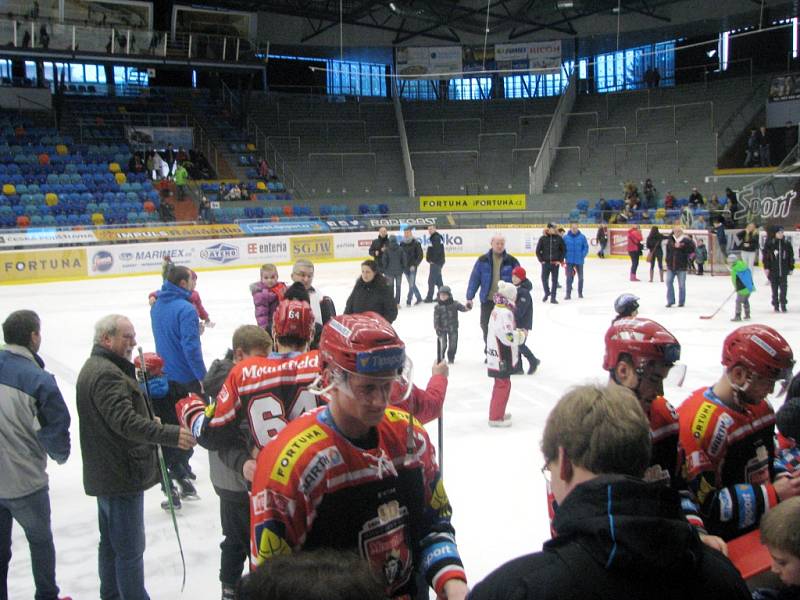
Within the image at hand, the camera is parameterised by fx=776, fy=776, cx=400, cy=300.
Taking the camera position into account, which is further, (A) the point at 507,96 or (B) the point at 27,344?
(A) the point at 507,96

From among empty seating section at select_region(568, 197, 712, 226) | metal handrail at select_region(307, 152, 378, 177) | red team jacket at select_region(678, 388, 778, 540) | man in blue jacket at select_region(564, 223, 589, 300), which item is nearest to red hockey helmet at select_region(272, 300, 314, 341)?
red team jacket at select_region(678, 388, 778, 540)

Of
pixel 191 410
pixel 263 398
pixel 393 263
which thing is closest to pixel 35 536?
pixel 191 410

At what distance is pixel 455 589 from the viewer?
2.04m

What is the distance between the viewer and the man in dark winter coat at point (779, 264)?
502 inches

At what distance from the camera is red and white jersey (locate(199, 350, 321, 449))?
2.93 m

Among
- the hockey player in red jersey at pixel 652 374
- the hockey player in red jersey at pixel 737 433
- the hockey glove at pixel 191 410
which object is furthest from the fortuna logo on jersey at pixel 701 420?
the hockey glove at pixel 191 410

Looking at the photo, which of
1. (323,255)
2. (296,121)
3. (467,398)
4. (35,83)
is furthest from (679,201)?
(35,83)

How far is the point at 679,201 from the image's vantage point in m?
27.2

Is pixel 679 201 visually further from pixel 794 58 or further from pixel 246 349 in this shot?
pixel 246 349

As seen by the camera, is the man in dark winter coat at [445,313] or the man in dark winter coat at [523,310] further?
the man in dark winter coat at [523,310]

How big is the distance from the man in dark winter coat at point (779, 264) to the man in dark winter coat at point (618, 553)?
41.2 feet

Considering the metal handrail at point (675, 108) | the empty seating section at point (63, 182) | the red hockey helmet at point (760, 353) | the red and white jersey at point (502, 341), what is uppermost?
the metal handrail at point (675, 108)

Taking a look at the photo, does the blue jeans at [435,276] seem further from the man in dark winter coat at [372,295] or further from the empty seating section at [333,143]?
the empty seating section at [333,143]

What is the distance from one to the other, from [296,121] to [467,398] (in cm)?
2816
